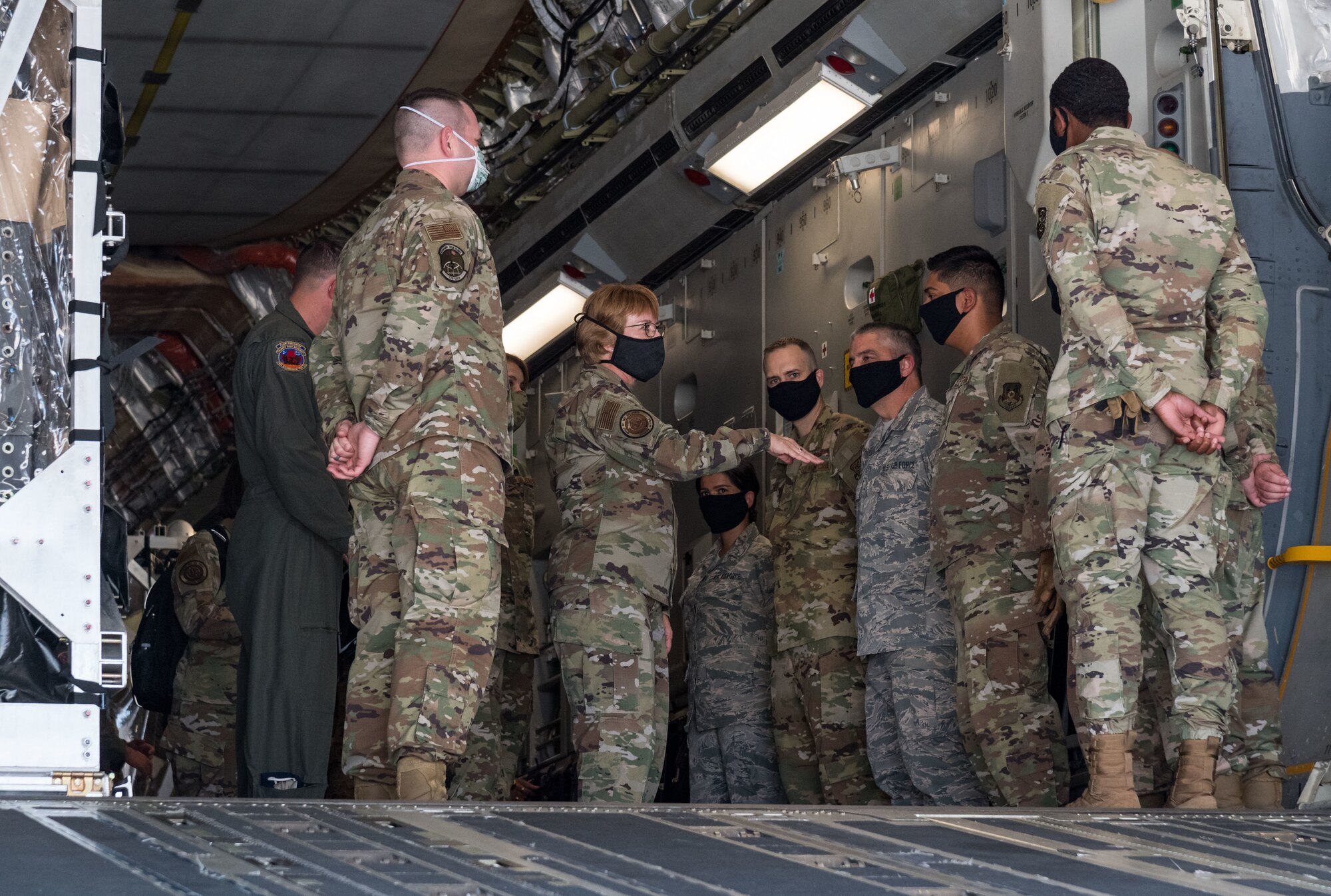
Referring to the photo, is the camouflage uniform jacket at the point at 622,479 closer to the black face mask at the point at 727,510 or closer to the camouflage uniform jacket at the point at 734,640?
the camouflage uniform jacket at the point at 734,640

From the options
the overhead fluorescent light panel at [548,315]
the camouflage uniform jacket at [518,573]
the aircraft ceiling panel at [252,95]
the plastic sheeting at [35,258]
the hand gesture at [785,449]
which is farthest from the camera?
the overhead fluorescent light panel at [548,315]

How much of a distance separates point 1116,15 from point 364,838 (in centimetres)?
319

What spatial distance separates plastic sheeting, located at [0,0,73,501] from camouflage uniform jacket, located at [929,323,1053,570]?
7.31 feet

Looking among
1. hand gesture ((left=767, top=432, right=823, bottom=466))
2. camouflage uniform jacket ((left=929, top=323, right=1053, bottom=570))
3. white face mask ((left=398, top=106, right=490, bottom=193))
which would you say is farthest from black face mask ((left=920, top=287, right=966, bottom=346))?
white face mask ((left=398, top=106, right=490, bottom=193))

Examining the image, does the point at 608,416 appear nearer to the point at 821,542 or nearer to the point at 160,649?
the point at 821,542

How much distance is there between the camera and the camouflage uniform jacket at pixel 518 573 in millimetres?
5562

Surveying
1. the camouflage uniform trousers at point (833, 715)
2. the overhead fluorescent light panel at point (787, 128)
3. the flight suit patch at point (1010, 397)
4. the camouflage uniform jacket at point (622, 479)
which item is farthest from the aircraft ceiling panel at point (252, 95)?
the flight suit patch at point (1010, 397)

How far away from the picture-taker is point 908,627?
173 inches

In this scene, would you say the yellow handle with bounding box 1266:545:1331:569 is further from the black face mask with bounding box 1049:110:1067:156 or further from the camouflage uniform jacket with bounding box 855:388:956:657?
the black face mask with bounding box 1049:110:1067:156

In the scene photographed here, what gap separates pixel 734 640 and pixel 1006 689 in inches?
60.0

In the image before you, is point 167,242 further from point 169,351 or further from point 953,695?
point 953,695

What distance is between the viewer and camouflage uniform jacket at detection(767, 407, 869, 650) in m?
4.84

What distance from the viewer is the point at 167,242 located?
33.3ft

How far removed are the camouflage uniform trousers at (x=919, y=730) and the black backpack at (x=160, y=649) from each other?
246 cm
